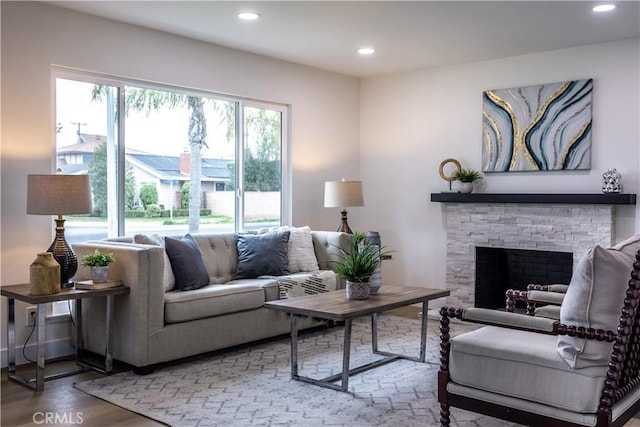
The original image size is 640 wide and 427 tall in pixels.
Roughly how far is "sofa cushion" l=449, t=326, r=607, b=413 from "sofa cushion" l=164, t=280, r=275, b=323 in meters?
2.00

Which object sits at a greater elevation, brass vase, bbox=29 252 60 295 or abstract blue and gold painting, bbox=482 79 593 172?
abstract blue and gold painting, bbox=482 79 593 172

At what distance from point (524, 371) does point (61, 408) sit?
2441 mm

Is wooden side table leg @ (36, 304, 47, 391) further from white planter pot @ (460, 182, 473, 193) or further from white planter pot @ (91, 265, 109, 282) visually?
white planter pot @ (460, 182, 473, 193)

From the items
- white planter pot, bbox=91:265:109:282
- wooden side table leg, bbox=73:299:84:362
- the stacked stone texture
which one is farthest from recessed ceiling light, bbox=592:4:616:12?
wooden side table leg, bbox=73:299:84:362

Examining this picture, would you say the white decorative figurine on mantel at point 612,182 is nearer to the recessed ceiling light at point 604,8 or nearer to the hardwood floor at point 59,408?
the recessed ceiling light at point 604,8

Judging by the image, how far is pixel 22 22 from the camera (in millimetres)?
4094

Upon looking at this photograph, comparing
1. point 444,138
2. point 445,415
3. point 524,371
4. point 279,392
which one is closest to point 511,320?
point 524,371

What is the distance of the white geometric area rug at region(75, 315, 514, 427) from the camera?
3.11 meters

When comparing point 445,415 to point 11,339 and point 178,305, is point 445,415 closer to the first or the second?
point 178,305

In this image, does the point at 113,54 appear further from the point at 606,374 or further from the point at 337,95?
the point at 606,374

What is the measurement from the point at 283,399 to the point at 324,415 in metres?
0.34
